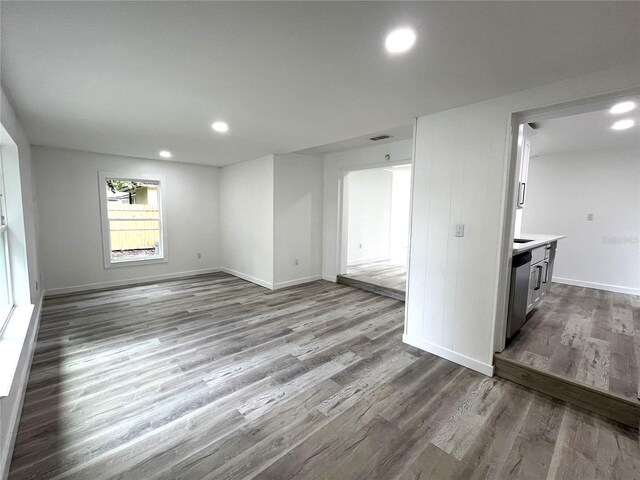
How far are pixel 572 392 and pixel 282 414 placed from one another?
216cm

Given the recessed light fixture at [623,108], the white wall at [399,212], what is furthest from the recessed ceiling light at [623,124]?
the white wall at [399,212]

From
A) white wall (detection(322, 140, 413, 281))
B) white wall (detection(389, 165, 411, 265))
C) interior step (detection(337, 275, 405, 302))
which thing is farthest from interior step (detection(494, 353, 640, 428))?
white wall (detection(389, 165, 411, 265))

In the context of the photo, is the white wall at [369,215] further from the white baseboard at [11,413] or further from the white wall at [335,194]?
the white baseboard at [11,413]

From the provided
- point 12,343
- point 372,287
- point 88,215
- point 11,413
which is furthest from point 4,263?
point 372,287

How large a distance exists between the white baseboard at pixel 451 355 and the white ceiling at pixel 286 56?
7.48 feet

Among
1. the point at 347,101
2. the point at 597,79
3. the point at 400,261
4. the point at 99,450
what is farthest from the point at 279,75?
the point at 400,261

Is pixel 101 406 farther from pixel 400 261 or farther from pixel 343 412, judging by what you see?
pixel 400 261

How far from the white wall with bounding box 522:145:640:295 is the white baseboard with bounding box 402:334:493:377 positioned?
391 cm

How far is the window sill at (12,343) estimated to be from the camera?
1.63m

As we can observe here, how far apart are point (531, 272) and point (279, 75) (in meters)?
3.23

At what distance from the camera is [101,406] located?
79.6 inches

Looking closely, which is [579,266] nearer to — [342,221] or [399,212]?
[399,212]

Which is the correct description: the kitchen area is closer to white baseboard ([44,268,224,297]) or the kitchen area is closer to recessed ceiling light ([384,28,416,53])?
recessed ceiling light ([384,28,416,53])

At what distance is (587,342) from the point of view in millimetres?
2748
